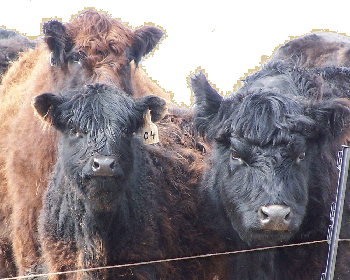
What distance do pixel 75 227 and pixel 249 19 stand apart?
849 centimetres

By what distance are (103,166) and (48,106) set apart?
86 cm

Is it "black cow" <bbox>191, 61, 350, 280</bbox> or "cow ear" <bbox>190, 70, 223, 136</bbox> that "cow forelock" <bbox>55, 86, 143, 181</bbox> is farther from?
"black cow" <bbox>191, 61, 350, 280</bbox>

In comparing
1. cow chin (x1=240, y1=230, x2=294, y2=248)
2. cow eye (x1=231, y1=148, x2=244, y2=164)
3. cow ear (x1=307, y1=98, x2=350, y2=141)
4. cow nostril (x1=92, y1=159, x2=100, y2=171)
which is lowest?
cow chin (x1=240, y1=230, x2=294, y2=248)

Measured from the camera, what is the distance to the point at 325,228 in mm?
4527

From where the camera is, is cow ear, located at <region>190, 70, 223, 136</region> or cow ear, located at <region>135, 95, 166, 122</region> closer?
cow ear, located at <region>135, 95, 166, 122</region>

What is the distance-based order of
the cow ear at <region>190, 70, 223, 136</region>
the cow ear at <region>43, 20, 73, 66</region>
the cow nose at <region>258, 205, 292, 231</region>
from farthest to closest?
the cow ear at <region>43, 20, 73, 66</region>
the cow ear at <region>190, 70, 223, 136</region>
the cow nose at <region>258, 205, 292, 231</region>

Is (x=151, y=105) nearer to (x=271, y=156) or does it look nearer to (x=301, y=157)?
(x=271, y=156)

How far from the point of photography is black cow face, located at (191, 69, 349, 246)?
396 centimetres

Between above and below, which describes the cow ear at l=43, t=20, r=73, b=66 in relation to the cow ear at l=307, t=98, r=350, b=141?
above

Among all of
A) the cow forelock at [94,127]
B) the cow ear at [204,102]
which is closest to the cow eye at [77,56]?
the cow forelock at [94,127]

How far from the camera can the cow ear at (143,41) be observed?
18.1 feet

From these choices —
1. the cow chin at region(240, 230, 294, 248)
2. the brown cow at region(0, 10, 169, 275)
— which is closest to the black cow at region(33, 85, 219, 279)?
the brown cow at region(0, 10, 169, 275)

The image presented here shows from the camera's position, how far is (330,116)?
429 centimetres

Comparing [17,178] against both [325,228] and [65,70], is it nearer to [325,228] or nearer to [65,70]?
[65,70]
